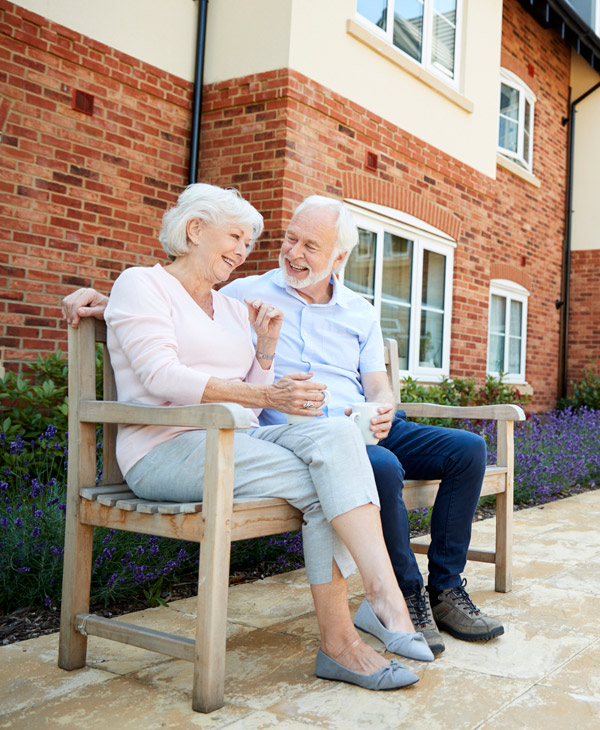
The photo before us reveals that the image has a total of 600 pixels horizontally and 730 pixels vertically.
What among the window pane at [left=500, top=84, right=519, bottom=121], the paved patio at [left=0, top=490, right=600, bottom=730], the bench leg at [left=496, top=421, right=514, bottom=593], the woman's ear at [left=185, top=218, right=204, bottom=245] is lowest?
the paved patio at [left=0, top=490, right=600, bottom=730]

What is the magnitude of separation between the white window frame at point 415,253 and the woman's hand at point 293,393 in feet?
14.1

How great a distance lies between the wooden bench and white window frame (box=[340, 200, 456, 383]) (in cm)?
434

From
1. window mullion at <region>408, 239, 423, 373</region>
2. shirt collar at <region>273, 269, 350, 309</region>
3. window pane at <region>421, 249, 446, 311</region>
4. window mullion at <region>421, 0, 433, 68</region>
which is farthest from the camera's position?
window pane at <region>421, 249, 446, 311</region>

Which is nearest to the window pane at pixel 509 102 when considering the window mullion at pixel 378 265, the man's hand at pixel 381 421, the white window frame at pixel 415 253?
the white window frame at pixel 415 253

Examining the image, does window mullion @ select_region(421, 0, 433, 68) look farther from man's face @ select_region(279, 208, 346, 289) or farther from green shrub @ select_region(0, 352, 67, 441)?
man's face @ select_region(279, 208, 346, 289)

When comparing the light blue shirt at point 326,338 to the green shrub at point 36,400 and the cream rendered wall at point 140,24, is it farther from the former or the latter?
the cream rendered wall at point 140,24

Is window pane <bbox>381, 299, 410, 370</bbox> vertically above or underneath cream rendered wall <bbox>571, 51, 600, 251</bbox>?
underneath

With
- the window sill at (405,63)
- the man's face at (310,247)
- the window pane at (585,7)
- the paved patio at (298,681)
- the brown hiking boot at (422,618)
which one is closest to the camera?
the paved patio at (298,681)

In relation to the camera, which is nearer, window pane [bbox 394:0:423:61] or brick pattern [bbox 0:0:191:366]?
brick pattern [bbox 0:0:191:366]

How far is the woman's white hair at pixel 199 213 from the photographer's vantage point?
2.51 meters

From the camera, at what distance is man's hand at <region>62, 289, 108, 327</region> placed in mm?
2316

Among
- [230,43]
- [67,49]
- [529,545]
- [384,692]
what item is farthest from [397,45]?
[384,692]

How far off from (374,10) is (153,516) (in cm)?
568

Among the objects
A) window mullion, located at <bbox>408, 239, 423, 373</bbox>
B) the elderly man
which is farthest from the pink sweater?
window mullion, located at <bbox>408, 239, 423, 373</bbox>
